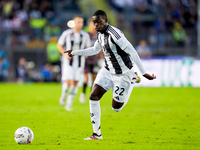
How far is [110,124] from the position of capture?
11211 millimetres

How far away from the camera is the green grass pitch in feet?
26.5

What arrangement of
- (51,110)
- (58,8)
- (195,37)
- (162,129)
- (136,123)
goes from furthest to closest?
(58,8)
(195,37)
(51,110)
(136,123)
(162,129)

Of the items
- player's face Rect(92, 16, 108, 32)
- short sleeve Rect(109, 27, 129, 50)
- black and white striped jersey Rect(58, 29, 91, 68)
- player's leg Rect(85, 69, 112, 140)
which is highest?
player's face Rect(92, 16, 108, 32)

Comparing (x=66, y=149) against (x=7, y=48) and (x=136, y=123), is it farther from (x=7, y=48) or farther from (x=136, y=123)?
(x=7, y=48)

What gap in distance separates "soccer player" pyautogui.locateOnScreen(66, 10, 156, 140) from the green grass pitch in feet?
2.09

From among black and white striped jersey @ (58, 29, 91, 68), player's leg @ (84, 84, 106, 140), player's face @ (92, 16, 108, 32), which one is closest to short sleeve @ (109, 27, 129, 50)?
player's face @ (92, 16, 108, 32)

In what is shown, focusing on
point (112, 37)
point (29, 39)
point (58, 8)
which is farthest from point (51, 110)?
point (58, 8)

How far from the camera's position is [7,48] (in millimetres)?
29156

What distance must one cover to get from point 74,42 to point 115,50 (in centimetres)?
571

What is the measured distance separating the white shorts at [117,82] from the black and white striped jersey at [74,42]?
214 inches

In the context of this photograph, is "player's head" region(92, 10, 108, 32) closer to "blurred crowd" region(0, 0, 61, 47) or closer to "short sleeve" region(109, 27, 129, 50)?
"short sleeve" region(109, 27, 129, 50)

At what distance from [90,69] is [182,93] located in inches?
233

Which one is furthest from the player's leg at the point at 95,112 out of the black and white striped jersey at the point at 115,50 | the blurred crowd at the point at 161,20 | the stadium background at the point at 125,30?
the blurred crowd at the point at 161,20

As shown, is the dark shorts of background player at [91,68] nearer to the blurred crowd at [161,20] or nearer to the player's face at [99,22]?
the player's face at [99,22]
